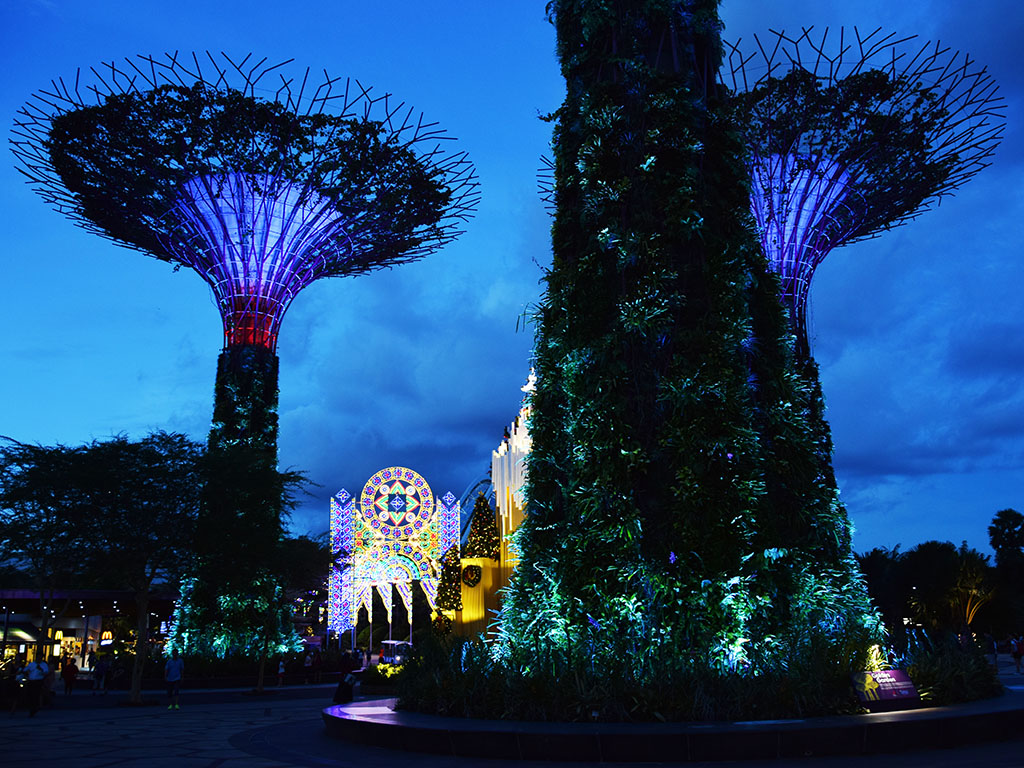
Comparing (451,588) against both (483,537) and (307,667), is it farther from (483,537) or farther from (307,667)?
(307,667)

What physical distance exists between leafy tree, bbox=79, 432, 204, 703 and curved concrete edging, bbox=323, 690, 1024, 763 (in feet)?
57.7

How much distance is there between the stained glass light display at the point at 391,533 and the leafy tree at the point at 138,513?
28.7 meters

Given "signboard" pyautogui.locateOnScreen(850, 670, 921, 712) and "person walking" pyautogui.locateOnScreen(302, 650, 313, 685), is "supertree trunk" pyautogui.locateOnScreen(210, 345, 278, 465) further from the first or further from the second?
"signboard" pyautogui.locateOnScreen(850, 670, 921, 712)

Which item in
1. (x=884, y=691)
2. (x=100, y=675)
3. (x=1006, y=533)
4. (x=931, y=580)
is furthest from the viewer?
(x=1006, y=533)

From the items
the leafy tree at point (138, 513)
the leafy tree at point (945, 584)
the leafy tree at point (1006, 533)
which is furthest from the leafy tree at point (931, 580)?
the leafy tree at point (138, 513)

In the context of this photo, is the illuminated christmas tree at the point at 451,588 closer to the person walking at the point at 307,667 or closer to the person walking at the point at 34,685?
the person walking at the point at 307,667

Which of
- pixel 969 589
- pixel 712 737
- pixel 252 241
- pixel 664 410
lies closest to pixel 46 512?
pixel 252 241

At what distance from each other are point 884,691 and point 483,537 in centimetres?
2476

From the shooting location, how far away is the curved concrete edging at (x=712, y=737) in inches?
295

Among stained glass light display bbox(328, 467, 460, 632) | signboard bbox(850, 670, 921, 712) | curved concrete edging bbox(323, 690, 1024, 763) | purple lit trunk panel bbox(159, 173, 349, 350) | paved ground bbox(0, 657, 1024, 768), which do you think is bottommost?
paved ground bbox(0, 657, 1024, 768)

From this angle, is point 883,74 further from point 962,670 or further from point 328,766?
point 328,766

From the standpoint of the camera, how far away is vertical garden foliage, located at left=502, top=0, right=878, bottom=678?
1028 cm

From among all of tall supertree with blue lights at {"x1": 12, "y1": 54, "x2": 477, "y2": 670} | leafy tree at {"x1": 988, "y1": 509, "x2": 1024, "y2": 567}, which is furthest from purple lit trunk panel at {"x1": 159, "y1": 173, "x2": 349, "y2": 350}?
leafy tree at {"x1": 988, "y1": 509, "x2": 1024, "y2": 567}

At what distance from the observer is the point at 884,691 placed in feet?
29.3
